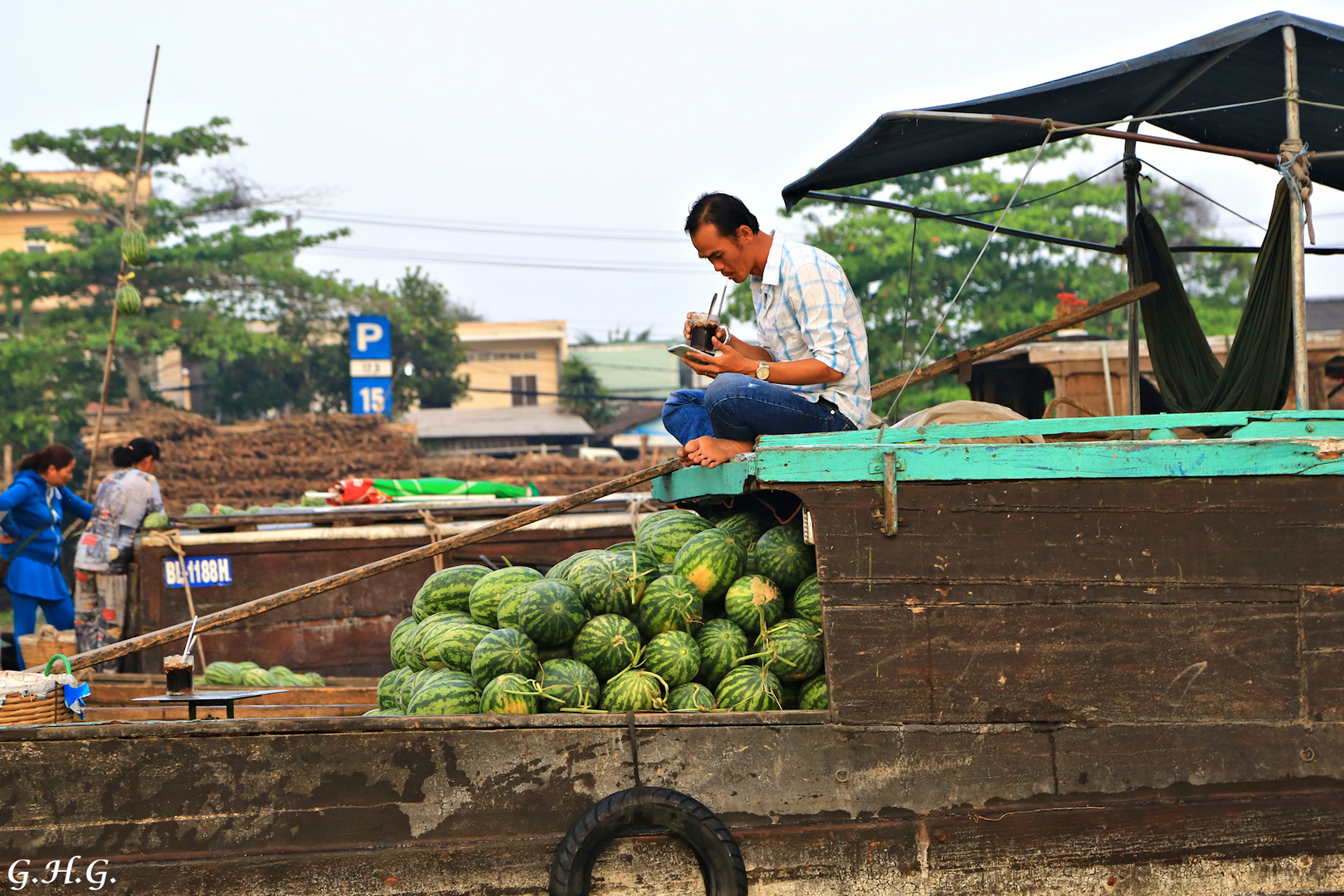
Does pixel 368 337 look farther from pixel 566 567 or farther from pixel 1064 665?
pixel 1064 665

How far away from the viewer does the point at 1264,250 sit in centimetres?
422

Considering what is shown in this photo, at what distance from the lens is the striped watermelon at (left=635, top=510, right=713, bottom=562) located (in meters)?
4.04

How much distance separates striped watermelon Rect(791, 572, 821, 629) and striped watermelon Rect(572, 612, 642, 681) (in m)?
0.58

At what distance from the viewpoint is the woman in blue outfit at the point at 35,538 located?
866cm

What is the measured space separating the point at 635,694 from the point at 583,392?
36.0 meters

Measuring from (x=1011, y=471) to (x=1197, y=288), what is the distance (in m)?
35.7

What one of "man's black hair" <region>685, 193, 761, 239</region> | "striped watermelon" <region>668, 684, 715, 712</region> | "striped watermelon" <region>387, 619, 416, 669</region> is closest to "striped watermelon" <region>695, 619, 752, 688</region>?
"striped watermelon" <region>668, 684, 715, 712</region>

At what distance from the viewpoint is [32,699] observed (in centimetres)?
341

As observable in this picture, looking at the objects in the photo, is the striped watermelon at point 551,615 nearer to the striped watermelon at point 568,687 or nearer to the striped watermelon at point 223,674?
the striped watermelon at point 568,687

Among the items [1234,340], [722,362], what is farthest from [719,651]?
[1234,340]

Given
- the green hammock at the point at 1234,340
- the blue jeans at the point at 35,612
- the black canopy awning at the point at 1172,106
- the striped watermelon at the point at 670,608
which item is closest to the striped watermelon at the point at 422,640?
the striped watermelon at the point at 670,608

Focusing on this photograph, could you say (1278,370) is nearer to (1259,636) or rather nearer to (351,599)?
(1259,636)

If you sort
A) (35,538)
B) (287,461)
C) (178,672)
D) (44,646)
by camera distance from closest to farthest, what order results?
1. (178,672)
2. (44,646)
3. (35,538)
4. (287,461)

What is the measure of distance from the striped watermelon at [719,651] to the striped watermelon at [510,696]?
0.58 metres
